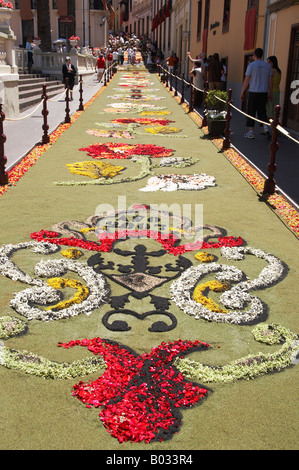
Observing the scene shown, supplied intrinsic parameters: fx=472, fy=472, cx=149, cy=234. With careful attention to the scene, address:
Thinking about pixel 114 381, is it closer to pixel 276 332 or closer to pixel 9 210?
pixel 276 332

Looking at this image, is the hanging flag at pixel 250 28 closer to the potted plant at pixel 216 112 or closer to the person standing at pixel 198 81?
the person standing at pixel 198 81

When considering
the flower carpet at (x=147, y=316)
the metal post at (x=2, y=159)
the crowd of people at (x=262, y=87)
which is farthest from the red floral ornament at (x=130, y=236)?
the crowd of people at (x=262, y=87)

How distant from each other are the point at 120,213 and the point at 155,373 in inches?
113

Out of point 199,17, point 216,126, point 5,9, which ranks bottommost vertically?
point 216,126

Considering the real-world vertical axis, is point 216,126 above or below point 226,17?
below

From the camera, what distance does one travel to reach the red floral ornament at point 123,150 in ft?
27.0

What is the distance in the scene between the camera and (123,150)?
860 cm

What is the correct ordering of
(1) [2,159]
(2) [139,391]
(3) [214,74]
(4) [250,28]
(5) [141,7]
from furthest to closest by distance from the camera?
1. (5) [141,7]
2. (3) [214,74]
3. (4) [250,28]
4. (1) [2,159]
5. (2) [139,391]

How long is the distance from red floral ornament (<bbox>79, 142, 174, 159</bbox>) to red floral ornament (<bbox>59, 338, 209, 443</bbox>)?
569 cm

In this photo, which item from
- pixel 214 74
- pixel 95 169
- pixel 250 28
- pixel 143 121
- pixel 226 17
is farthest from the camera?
pixel 226 17

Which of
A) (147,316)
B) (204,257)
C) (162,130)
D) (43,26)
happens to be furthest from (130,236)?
(43,26)

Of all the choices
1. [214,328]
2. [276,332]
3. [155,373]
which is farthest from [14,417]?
[276,332]

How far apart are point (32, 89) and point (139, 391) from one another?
16772 millimetres

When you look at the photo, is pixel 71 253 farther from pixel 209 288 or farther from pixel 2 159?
pixel 2 159
